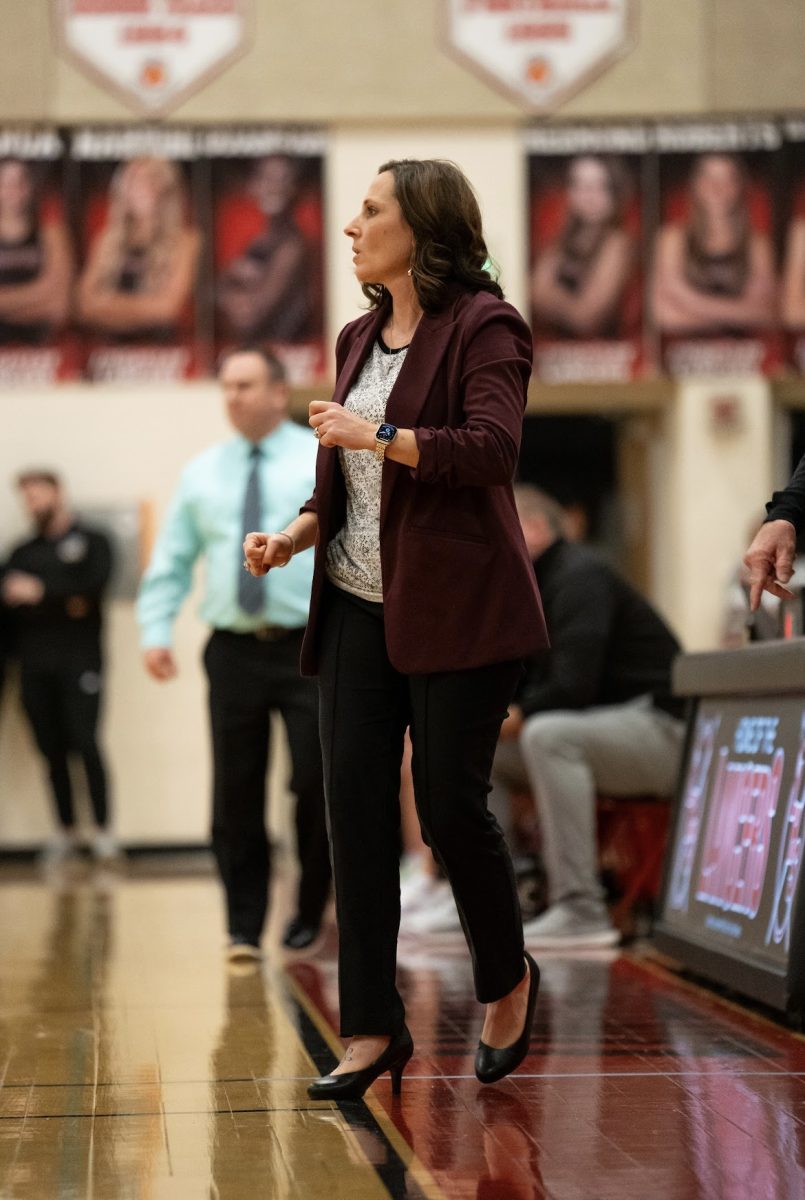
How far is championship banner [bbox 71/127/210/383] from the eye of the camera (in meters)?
9.17

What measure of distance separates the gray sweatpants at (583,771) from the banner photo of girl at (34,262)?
4.70 metres

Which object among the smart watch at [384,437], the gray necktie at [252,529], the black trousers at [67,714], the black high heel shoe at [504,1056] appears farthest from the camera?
the black trousers at [67,714]

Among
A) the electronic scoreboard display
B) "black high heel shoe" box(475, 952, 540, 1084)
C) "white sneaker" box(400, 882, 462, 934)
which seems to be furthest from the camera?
"white sneaker" box(400, 882, 462, 934)

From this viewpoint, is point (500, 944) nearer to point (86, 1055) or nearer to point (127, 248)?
point (86, 1055)

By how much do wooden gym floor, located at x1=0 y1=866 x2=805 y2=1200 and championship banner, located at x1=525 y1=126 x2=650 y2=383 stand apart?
475cm

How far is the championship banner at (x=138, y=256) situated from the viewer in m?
9.17

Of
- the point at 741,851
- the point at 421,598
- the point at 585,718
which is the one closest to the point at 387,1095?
the point at 421,598

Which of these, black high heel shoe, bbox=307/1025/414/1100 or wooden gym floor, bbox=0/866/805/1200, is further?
black high heel shoe, bbox=307/1025/414/1100

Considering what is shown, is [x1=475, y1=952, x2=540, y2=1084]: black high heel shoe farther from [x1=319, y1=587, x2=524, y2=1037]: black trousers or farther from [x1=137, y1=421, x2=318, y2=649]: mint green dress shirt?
[x1=137, y1=421, x2=318, y2=649]: mint green dress shirt

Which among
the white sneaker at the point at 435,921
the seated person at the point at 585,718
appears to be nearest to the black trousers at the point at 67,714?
the white sneaker at the point at 435,921

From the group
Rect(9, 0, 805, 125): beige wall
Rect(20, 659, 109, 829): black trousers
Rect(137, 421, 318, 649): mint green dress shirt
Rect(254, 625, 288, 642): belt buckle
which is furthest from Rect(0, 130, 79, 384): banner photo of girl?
Rect(254, 625, 288, 642): belt buckle

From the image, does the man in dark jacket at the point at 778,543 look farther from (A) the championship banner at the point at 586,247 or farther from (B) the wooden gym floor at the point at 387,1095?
(A) the championship banner at the point at 586,247

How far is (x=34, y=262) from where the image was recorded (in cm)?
919

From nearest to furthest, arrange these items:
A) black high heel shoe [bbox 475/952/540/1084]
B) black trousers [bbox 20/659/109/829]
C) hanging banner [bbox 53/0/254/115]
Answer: black high heel shoe [bbox 475/952/540/1084]
black trousers [bbox 20/659/109/829]
hanging banner [bbox 53/0/254/115]
